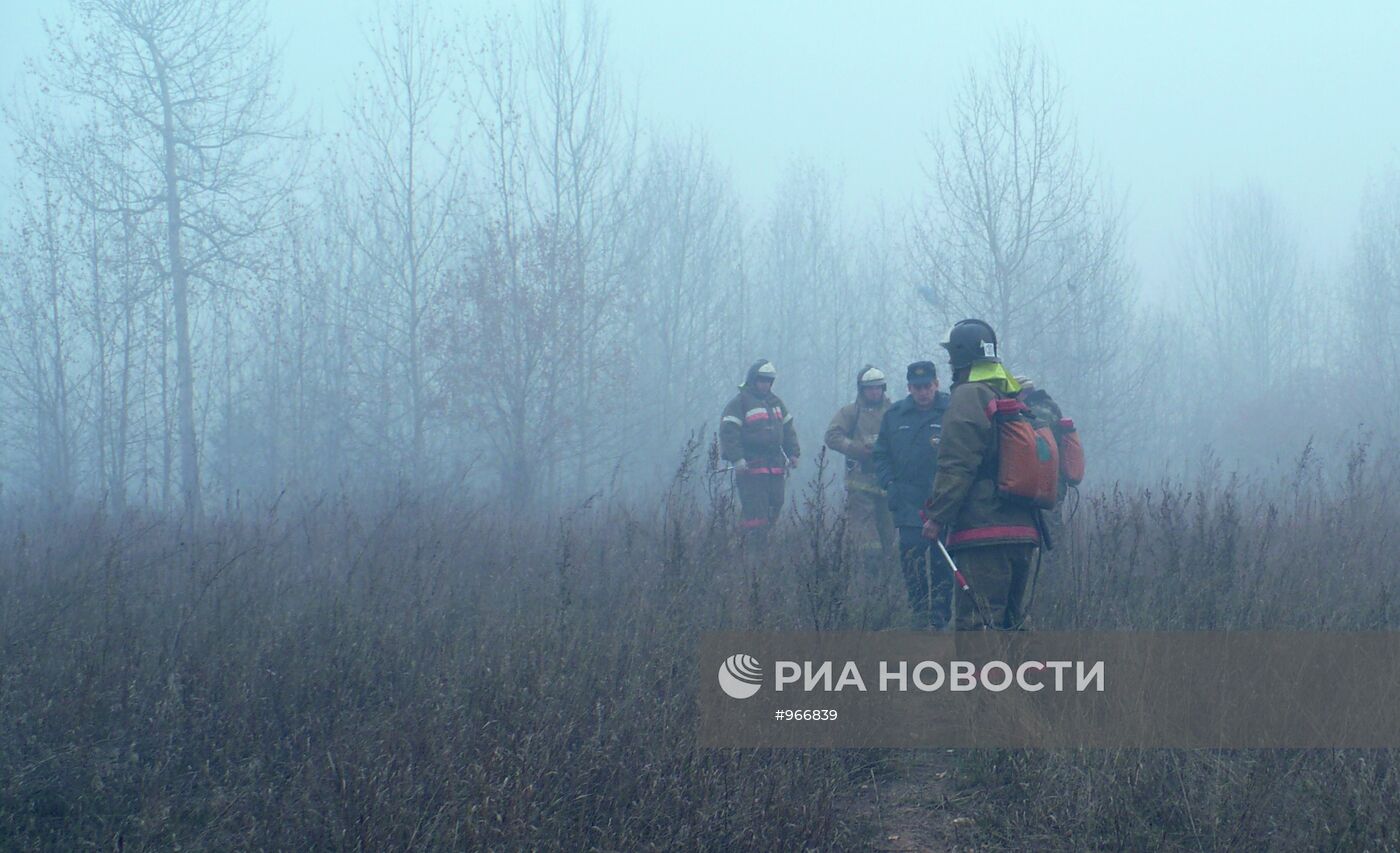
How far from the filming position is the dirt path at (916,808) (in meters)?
3.48

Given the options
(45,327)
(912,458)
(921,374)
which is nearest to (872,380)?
(921,374)

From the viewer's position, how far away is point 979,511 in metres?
4.54

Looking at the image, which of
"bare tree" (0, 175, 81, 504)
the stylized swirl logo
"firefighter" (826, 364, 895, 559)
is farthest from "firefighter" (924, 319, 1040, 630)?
"bare tree" (0, 175, 81, 504)

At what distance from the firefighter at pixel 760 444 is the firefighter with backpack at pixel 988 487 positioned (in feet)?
14.7

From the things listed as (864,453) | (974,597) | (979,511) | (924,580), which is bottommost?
(924,580)

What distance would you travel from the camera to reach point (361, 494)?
12547 mm

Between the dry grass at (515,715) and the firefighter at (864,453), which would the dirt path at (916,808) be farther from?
the firefighter at (864,453)

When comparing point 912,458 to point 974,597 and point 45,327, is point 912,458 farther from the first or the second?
point 45,327

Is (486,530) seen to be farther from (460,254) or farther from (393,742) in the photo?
(460,254)

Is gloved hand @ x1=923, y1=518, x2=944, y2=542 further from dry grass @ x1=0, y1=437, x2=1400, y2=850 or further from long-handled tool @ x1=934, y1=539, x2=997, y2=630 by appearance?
dry grass @ x1=0, y1=437, x2=1400, y2=850

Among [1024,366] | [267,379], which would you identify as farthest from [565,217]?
[1024,366]

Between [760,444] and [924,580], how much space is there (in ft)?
10.5

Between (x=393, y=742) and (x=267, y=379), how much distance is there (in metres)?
17.4

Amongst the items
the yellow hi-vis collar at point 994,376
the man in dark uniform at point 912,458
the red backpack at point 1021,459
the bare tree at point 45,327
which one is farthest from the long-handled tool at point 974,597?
the bare tree at point 45,327
